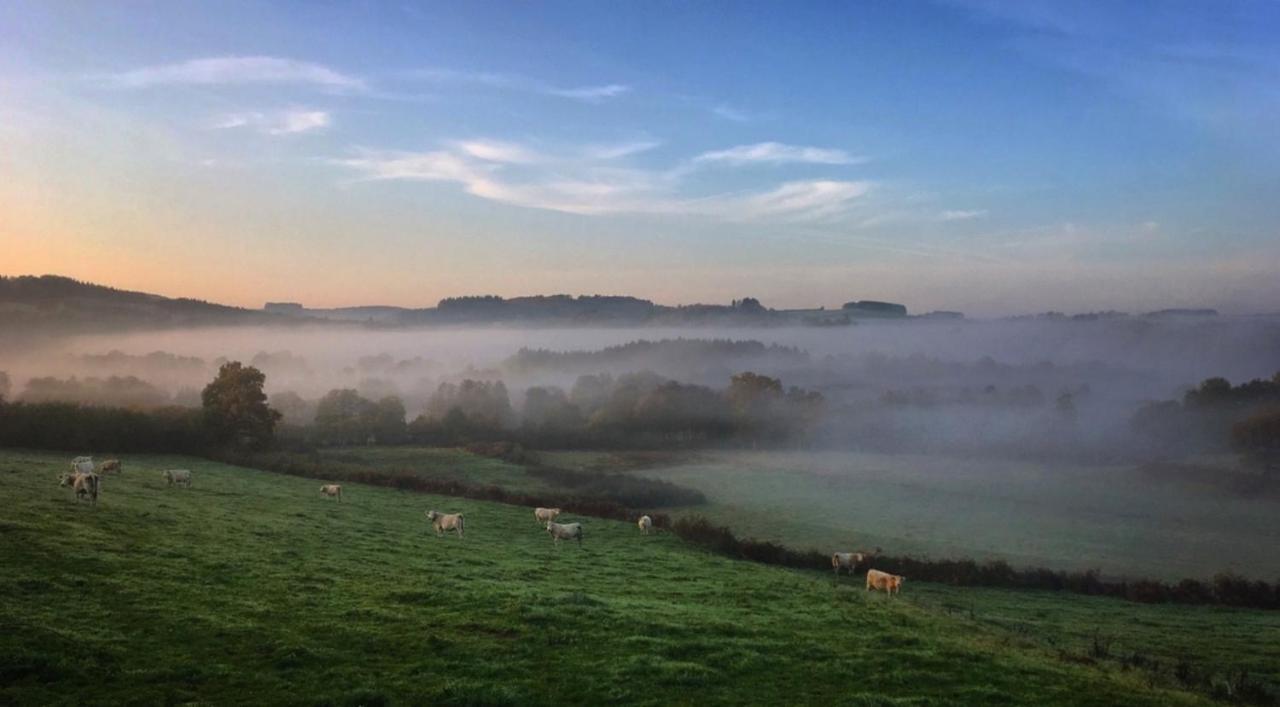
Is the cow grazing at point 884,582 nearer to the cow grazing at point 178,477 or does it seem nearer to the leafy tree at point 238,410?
the cow grazing at point 178,477

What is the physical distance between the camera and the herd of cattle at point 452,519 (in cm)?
2950

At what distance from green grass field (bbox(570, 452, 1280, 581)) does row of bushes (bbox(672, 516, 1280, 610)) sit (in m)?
5.95

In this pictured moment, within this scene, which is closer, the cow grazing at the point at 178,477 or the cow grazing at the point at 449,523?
the cow grazing at the point at 449,523

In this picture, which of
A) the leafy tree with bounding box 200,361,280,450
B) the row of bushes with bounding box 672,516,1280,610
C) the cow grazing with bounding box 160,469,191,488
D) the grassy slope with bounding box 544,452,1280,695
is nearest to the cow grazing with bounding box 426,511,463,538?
the row of bushes with bounding box 672,516,1280,610

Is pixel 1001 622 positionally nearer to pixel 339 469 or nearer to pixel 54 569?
pixel 54 569

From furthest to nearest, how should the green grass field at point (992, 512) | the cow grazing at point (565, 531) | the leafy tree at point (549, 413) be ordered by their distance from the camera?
the leafy tree at point (549, 413), the green grass field at point (992, 512), the cow grazing at point (565, 531)

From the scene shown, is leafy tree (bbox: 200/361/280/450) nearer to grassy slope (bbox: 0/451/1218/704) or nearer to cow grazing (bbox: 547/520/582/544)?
grassy slope (bbox: 0/451/1218/704)

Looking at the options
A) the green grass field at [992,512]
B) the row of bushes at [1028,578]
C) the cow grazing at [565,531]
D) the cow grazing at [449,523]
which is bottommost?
the green grass field at [992,512]

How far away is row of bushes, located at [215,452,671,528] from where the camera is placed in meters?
50.6

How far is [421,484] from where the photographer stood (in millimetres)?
54656

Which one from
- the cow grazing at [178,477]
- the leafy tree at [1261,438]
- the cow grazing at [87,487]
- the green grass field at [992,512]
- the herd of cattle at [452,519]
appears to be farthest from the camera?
the leafy tree at [1261,438]

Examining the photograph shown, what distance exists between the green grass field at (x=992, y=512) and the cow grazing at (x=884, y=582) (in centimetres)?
1564

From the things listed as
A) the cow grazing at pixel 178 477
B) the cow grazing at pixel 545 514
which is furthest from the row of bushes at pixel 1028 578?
the cow grazing at pixel 178 477

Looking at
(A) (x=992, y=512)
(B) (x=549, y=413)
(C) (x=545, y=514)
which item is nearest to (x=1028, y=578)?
(A) (x=992, y=512)
